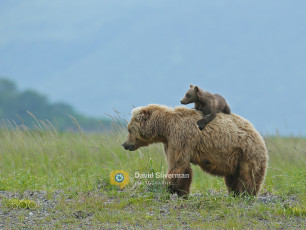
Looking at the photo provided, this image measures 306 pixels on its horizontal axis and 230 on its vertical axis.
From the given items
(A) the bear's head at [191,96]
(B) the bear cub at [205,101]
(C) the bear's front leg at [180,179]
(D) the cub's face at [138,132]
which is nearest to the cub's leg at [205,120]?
(B) the bear cub at [205,101]

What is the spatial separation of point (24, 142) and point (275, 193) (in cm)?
450

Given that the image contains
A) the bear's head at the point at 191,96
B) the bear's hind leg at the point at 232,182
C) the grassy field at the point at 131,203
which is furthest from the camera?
the bear's hind leg at the point at 232,182

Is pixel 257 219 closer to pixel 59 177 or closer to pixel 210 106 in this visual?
pixel 210 106

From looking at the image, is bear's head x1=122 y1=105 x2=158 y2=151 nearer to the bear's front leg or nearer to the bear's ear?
the bear's ear

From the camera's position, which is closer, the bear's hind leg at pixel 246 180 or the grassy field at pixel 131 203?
the grassy field at pixel 131 203

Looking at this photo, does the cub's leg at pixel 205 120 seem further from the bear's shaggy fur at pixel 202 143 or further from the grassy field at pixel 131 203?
the grassy field at pixel 131 203

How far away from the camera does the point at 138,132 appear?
23.0 feet

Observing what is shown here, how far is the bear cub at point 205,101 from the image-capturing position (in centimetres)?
698

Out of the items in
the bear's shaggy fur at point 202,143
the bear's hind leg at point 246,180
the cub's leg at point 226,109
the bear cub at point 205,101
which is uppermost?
the bear cub at point 205,101

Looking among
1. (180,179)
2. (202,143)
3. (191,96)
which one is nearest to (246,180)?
(202,143)

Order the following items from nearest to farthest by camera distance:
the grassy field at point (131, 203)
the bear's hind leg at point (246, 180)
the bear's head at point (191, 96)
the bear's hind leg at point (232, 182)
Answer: the grassy field at point (131, 203)
the bear's hind leg at point (246, 180)
the bear's head at point (191, 96)
the bear's hind leg at point (232, 182)

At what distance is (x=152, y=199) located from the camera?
682 centimetres

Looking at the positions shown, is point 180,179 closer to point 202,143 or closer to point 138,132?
point 202,143

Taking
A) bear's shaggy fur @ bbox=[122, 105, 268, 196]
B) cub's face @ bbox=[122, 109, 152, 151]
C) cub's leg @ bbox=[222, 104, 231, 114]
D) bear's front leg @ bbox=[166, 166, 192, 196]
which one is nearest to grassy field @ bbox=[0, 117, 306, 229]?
bear's front leg @ bbox=[166, 166, 192, 196]
